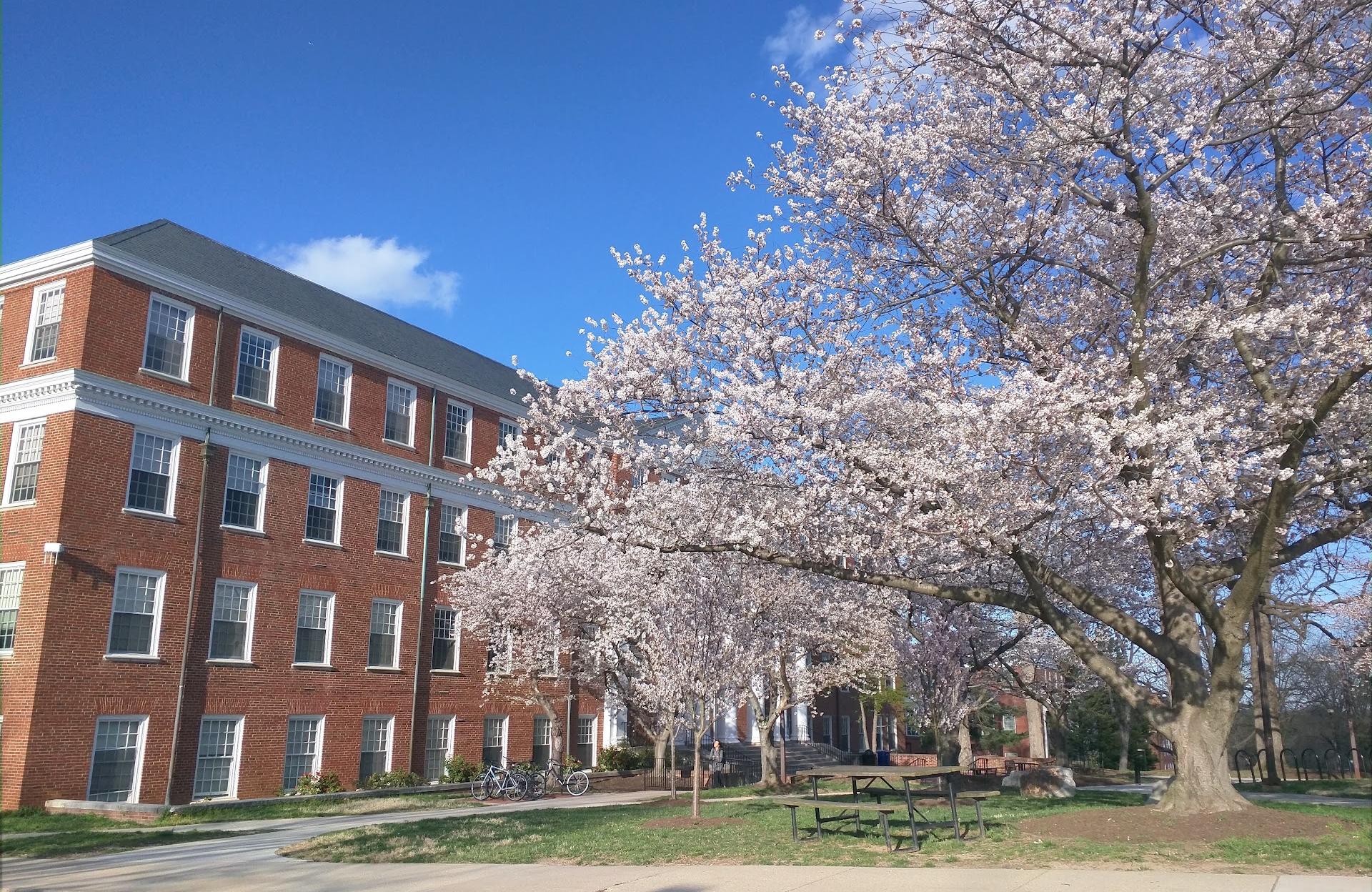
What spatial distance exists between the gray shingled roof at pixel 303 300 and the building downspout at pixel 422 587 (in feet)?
4.73

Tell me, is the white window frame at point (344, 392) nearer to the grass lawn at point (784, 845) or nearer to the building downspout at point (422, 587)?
the building downspout at point (422, 587)

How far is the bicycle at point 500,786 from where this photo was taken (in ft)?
83.4

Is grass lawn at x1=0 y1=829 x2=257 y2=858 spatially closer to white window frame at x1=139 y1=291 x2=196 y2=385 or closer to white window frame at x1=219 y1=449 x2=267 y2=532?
white window frame at x1=219 y1=449 x2=267 y2=532

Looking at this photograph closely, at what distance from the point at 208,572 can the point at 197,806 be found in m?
5.22

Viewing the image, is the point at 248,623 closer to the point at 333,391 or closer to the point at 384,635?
the point at 384,635

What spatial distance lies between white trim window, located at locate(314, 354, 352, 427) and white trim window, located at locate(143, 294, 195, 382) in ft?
12.6

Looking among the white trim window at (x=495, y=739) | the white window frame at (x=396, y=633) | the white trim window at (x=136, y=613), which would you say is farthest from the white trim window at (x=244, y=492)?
the white trim window at (x=495, y=739)

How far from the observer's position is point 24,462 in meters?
21.8

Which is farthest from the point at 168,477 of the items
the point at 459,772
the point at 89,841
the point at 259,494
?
the point at 459,772

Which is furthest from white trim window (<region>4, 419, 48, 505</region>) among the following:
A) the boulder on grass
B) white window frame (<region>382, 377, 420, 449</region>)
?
the boulder on grass

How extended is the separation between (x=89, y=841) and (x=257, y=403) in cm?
1209

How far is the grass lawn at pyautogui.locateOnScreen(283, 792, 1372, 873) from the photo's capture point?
969 centimetres

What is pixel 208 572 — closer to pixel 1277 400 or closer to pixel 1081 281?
pixel 1081 281

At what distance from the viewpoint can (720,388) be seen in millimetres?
14109
